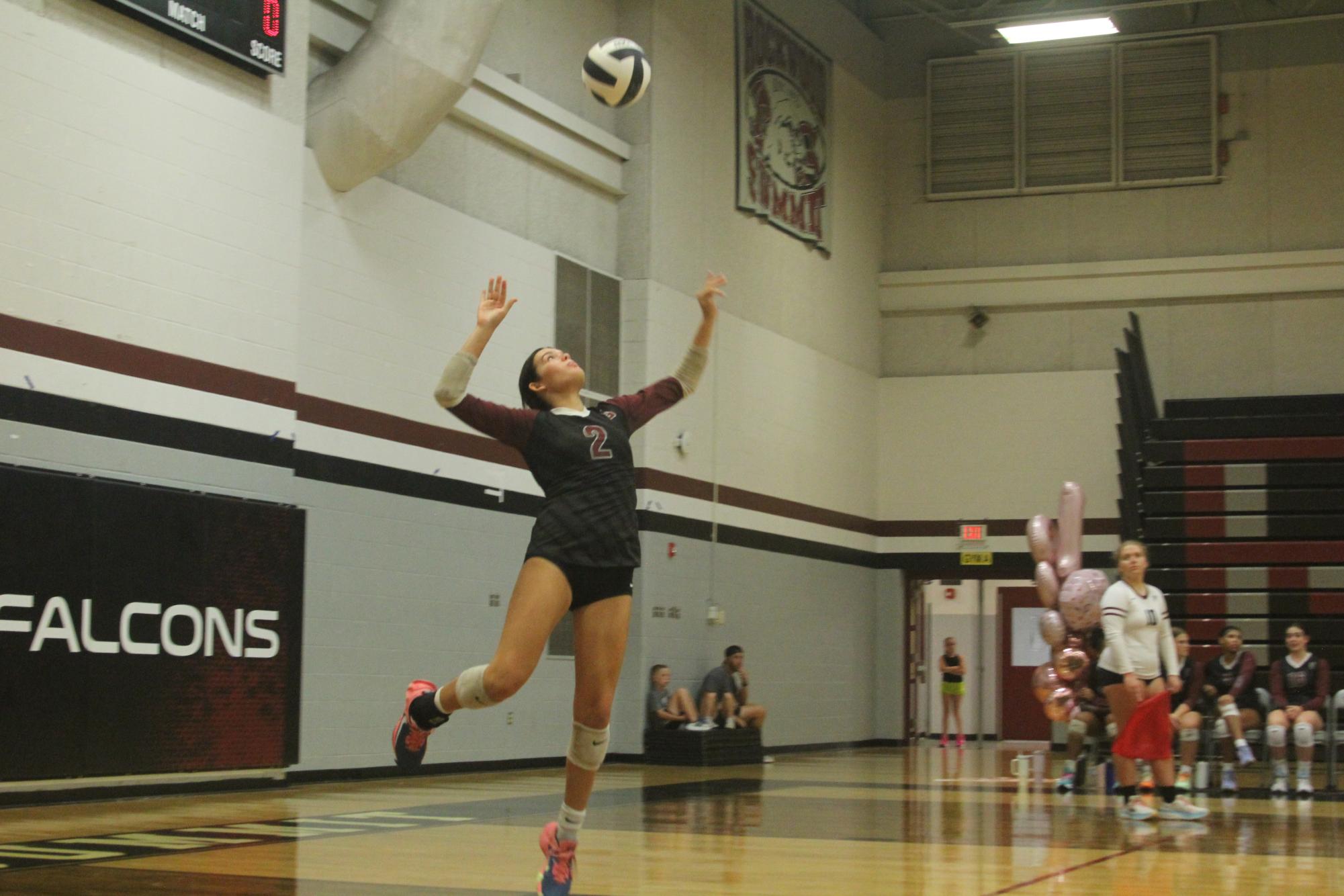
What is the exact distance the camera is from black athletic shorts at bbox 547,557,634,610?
17.7ft

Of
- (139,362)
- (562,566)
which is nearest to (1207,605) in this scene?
(139,362)

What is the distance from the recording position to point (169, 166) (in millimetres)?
10922

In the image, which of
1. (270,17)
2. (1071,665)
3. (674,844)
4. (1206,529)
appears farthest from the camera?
(1206,529)

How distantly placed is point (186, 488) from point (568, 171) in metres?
6.75

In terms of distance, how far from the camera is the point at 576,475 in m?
5.57

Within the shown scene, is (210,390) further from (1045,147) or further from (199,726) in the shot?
(1045,147)

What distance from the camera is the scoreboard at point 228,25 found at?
10734 millimetres

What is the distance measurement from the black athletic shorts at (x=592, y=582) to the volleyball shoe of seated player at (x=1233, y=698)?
9319 millimetres

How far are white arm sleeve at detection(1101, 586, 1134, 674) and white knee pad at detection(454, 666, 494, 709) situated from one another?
19.0ft

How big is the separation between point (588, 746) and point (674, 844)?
2.47 metres

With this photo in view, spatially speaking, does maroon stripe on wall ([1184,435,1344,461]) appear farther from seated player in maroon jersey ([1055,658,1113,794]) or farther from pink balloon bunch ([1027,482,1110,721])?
seated player in maroon jersey ([1055,658,1113,794])

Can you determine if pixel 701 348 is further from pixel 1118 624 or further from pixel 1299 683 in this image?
pixel 1299 683

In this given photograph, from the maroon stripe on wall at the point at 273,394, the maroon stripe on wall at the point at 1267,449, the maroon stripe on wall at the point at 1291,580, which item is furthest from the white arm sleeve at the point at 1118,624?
the maroon stripe on wall at the point at 1267,449

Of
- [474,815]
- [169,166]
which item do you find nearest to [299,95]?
[169,166]
